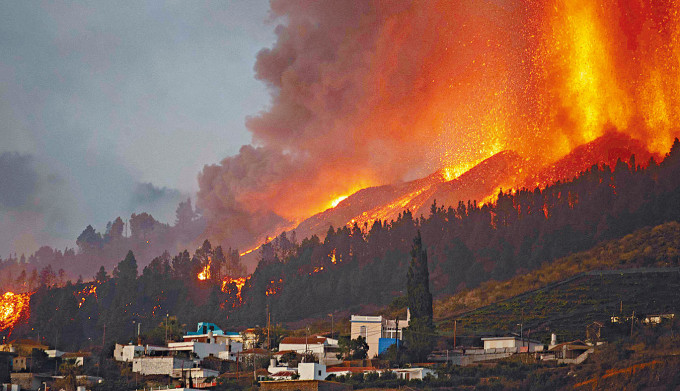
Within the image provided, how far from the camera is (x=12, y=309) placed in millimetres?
138000

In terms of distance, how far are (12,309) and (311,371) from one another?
92344 millimetres

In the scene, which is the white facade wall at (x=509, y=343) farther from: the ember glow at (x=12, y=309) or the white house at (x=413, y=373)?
the ember glow at (x=12, y=309)

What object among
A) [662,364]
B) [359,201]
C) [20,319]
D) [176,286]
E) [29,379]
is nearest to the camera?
[662,364]

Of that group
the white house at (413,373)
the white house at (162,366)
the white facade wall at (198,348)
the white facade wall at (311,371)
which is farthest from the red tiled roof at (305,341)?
the white house at (413,373)

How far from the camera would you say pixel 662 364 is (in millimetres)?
55688

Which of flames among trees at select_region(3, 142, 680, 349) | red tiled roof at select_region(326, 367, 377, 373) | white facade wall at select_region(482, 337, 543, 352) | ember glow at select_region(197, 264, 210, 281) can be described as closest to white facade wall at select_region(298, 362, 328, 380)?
red tiled roof at select_region(326, 367, 377, 373)

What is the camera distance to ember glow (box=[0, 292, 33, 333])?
425ft

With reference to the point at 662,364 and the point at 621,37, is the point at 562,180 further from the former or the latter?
the point at 662,364

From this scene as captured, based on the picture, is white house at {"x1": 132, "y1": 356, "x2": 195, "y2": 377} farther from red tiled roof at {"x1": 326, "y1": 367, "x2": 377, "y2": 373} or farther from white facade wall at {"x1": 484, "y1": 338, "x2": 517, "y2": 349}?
white facade wall at {"x1": 484, "y1": 338, "x2": 517, "y2": 349}

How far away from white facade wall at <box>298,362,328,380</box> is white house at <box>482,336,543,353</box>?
15.2 m

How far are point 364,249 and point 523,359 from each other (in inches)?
2734

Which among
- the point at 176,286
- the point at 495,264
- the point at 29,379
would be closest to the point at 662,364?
the point at 29,379

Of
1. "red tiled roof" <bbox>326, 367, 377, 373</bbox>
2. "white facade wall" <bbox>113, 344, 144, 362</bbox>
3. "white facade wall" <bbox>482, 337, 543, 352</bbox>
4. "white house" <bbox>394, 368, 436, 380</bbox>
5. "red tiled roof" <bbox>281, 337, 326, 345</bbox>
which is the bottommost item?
"white house" <bbox>394, 368, 436, 380</bbox>

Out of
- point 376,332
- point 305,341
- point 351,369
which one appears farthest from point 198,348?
point 351,369
